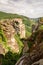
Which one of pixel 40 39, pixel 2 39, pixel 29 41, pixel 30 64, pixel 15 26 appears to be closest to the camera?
pixel 30 64

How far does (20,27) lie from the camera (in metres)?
181

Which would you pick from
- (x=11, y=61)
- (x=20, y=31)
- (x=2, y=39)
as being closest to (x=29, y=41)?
(x=11, y=61)

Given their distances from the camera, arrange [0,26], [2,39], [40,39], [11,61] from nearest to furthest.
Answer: [40,39], [11,61], [2,39], [0,26]

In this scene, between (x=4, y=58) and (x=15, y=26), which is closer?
(x=4, y=58)

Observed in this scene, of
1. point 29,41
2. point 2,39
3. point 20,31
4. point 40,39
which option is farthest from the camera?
point 20,31

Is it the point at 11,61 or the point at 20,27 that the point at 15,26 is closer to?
the point at 20,27

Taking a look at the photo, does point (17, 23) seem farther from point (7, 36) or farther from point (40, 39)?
point (40, 39)

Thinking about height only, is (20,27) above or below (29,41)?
below

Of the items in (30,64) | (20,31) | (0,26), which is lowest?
(20,31)

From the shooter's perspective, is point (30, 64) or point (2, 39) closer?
point (30, 64)

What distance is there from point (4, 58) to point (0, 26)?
34376mm

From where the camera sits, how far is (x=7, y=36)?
129250 mm

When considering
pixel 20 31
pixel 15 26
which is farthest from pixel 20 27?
pixel 15 26

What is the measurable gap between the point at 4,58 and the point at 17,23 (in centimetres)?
7731
